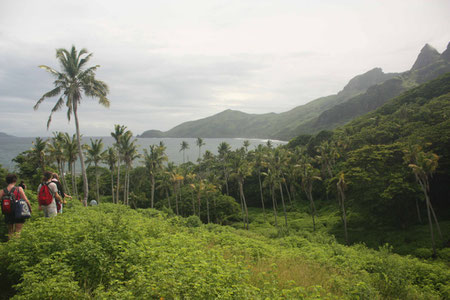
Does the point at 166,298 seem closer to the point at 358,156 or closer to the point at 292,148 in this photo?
the point at 358,156

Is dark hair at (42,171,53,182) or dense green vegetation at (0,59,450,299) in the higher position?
dark hair at (42,171,53,182)

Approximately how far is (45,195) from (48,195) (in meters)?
0.09

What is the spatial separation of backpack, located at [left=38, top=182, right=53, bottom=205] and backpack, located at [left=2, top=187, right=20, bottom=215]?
2.69 ft

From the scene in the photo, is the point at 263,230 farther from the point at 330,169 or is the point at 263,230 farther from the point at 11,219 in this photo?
the point at 11,219

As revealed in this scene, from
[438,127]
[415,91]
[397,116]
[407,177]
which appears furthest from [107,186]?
[415,91]

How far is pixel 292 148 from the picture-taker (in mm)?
79062

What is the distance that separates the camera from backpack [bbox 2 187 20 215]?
27.4 ft

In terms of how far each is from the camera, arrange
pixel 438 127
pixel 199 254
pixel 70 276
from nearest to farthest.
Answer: pixel 70 276, pixel 199 254, pixel 438 127

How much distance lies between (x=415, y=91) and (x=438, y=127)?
52.6 m

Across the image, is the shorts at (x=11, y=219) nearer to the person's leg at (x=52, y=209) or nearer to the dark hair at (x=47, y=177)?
the person's leg at (x=52, y=209)

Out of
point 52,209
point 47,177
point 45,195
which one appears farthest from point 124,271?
point 47,177

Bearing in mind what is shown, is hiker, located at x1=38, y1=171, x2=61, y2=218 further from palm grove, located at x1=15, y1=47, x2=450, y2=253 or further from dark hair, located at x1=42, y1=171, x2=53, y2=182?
palm grove, located at x1=15, y1=47, x2=450, y2=253

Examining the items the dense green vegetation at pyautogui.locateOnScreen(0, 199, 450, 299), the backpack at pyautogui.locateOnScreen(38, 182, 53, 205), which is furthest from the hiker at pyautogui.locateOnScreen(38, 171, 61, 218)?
the dense green vegetation at pyautogui.locateOnScreen(0, 199, 450, 299)

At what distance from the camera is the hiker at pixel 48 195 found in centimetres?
923
